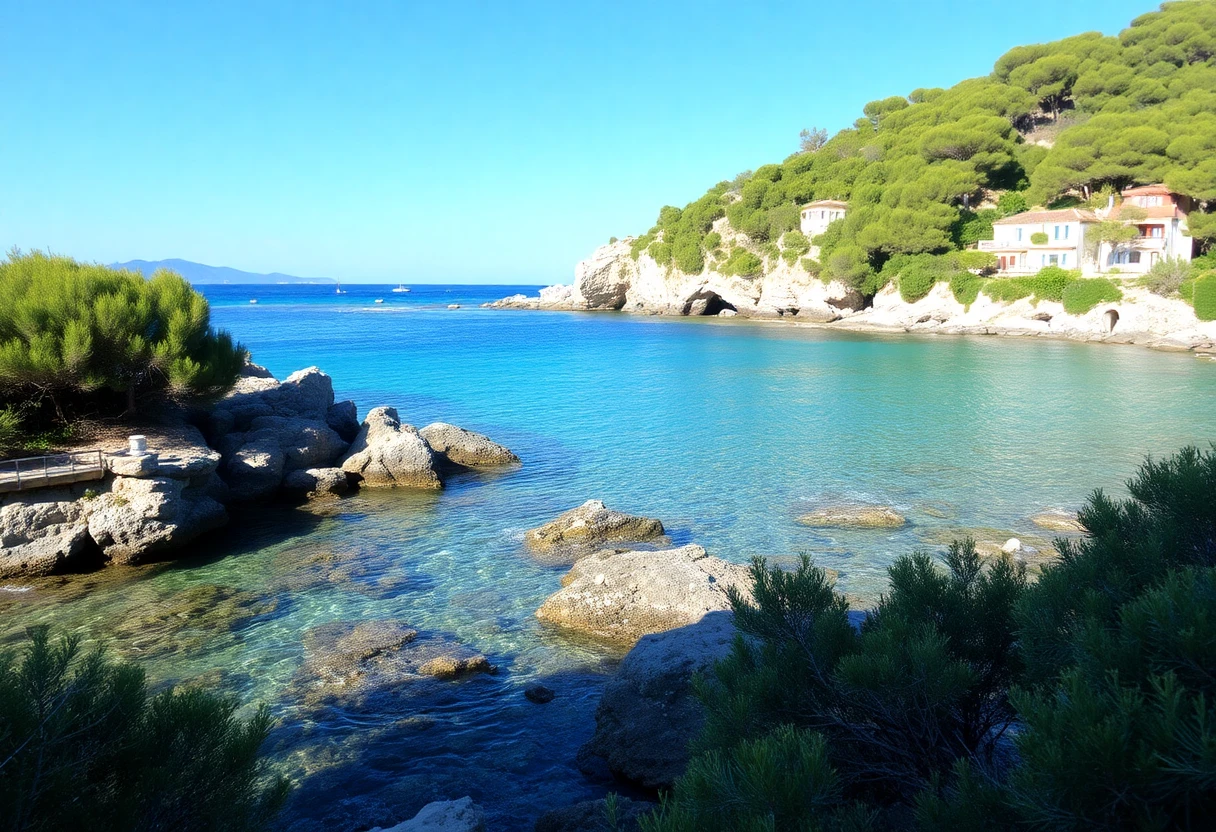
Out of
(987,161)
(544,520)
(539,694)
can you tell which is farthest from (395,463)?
(987,161)

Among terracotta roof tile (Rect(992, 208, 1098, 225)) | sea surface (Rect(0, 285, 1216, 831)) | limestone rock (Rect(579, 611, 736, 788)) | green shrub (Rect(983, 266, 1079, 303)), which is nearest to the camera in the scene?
limestone rock (Rect(579, 611, 736, 788))

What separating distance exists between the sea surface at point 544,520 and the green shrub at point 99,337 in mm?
4253

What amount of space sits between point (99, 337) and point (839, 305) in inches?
2314

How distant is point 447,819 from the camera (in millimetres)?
5910

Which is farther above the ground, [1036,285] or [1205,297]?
[1036,285]

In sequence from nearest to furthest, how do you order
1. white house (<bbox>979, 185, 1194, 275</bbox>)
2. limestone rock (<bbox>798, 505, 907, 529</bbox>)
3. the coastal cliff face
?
limestone rock (<bbox>798, 505, 907, 529</bbox>) < the coastal cliff face < white house (<bbox>979, 185, 1194, 275</bbox>)

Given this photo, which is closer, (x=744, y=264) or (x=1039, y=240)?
(x=1039, y=240)

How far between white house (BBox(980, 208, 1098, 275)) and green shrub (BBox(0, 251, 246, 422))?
178 feet

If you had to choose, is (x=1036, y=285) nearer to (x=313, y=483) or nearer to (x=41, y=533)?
(x=313, y=483)

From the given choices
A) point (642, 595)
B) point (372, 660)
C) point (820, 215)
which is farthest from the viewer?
point (820, 215)

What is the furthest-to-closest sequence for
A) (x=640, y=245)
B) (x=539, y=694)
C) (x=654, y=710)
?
(x=640, y=245)
(x=539, y=694)
(x=654, y=710)

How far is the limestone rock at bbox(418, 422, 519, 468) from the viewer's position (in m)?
20.1

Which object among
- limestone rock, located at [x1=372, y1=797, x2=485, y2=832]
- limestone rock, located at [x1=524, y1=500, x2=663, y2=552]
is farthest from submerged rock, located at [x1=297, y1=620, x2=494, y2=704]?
limestone rock, located at [x1=524, y1=500, x2=663, y2=552]

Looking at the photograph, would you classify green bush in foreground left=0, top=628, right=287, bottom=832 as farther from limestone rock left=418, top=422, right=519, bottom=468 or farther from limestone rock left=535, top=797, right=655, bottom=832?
limestone rock left=418, top=422, right=519, bottom=468
